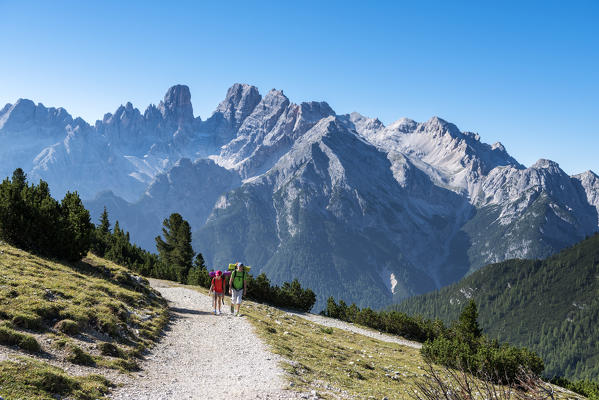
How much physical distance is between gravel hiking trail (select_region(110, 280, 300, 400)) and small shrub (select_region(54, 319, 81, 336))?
3.50 metres

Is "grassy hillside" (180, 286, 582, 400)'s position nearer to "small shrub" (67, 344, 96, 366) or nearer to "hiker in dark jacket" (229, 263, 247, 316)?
"hiker in dark jacket" (229, 263, 247, 316)

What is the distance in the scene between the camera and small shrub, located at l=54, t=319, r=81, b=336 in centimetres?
1670

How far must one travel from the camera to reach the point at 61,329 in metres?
16.7

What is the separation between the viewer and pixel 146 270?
193 ft

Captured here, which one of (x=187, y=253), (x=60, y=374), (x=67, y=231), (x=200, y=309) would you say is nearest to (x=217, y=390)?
(x=60, y=374)

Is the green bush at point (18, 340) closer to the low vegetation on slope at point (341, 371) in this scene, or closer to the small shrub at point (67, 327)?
the small shrub at point (67, 327)

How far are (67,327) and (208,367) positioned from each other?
6671mm

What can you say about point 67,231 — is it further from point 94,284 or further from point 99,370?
point 99,370

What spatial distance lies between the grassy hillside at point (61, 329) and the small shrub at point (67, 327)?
4 cm

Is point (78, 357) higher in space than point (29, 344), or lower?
lower

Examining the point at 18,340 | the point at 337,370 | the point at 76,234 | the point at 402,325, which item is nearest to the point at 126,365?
the point at 18,340

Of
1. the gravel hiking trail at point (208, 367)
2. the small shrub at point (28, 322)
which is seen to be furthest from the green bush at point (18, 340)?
the gravel hiking trail at point (208, 367)

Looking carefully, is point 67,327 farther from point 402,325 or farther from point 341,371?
point 402,325

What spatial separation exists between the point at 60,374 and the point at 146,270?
4975 cm
